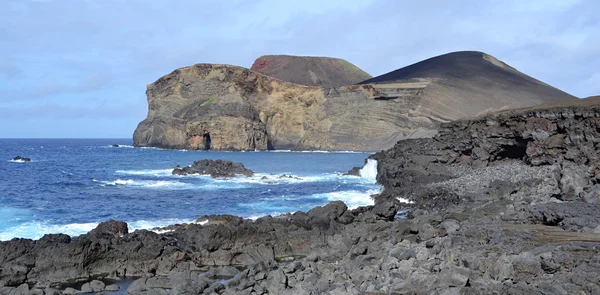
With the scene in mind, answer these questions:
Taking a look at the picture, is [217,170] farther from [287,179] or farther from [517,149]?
[517,149]

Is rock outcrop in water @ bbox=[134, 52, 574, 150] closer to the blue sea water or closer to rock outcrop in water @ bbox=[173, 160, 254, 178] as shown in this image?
rock outcrop in water @ bbox=[173, 160, 254, 178]

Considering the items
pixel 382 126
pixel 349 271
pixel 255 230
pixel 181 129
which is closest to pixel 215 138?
pixel 181 129

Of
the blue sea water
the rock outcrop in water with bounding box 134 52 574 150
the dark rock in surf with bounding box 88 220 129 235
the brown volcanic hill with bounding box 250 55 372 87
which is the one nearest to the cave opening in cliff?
the blue sea water

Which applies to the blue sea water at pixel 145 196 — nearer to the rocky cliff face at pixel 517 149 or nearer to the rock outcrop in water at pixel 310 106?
the rocky cliff face at pixel 517 149

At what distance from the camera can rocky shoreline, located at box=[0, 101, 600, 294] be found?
24.2ft

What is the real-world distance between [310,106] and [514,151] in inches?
1920

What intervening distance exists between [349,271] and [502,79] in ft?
241

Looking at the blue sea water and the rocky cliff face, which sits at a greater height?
the rocky cliff face

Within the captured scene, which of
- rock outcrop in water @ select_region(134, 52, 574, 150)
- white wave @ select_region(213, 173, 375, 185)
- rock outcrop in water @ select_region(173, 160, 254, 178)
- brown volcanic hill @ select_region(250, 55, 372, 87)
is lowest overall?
white wave @ select_region(213, 173, 375, 185)

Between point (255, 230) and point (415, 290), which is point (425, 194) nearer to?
point (255, 230)

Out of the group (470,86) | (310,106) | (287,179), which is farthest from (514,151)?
(310,106)

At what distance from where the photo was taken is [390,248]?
1071 centimetres

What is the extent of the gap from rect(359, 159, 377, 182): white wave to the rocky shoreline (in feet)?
43.1

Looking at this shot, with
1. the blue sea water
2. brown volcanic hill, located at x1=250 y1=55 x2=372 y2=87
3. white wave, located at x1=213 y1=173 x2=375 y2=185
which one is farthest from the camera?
brown volcanic hill, located at x1=250 y1=55 x2=372 y2=87
